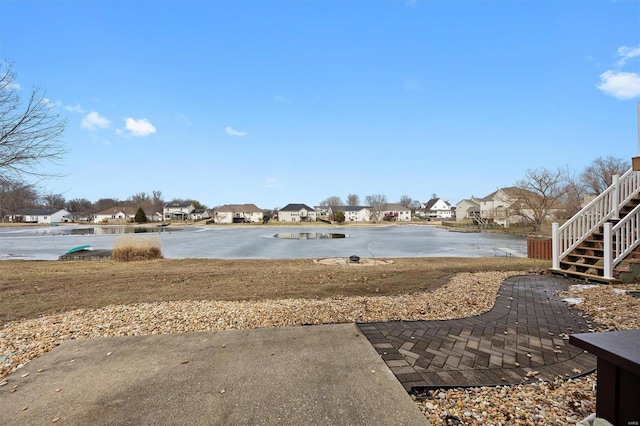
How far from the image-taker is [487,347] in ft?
10.8

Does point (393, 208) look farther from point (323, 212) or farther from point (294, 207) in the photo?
point (294, 207)

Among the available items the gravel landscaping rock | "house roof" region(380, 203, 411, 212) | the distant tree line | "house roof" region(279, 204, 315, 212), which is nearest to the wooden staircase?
the gravel landscaping rock

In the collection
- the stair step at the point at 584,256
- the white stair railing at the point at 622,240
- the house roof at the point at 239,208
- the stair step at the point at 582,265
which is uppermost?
the house roof at the point at 239,208

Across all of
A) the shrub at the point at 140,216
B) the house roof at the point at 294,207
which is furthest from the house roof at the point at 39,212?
the house roof at the point at 294,207

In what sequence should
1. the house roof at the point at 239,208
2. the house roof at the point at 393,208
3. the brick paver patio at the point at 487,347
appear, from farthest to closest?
the house roof at the point at 393,208 < the house roof at the point at 239,208 < the brick paver patio at the point at 487,347

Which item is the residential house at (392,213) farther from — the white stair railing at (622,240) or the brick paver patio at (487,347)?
the brick paver patio at (487,347)

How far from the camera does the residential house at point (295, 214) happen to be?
3553 inches

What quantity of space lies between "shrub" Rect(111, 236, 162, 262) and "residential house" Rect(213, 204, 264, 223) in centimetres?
7406

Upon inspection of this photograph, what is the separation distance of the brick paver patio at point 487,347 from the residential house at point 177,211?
9321 cm

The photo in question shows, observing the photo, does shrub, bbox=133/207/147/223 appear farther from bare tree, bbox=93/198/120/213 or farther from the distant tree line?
the distant tree line

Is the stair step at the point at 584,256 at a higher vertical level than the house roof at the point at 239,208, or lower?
lower

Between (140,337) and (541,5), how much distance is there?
14054 millimetres

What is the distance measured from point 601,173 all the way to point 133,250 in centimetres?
4655

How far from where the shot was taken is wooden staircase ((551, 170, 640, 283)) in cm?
670
